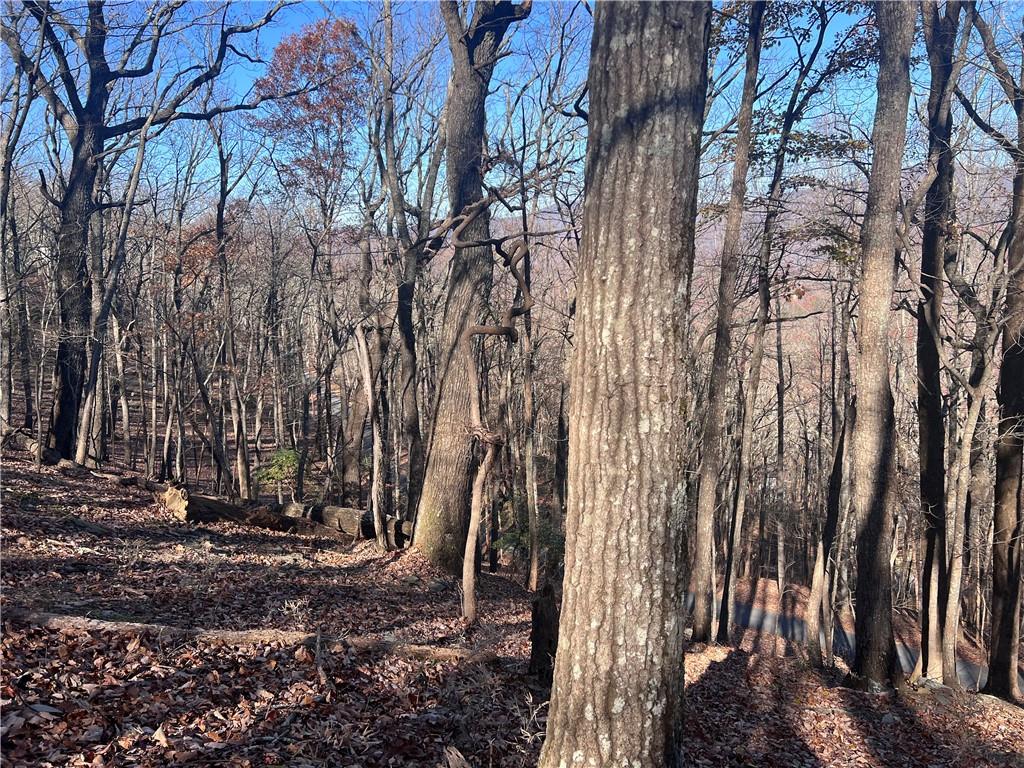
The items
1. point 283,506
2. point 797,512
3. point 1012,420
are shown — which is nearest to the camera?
point 1012,420

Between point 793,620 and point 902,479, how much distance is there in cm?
954

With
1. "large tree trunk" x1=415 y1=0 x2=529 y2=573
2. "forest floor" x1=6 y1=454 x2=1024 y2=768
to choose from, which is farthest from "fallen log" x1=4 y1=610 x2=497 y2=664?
"large tree trunk" x1=415 y1=0 x2=529 y2=573

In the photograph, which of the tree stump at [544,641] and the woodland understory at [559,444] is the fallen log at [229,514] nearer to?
the woodland understory at [559,444]

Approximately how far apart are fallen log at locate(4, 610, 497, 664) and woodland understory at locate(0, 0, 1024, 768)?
0.04 metres

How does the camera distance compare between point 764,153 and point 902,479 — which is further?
point 902,479

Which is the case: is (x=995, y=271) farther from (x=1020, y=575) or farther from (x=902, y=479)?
(x=902, y=479)

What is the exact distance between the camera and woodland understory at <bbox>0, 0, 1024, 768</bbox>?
3.28 meters

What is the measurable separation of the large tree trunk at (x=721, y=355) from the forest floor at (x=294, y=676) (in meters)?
0.87

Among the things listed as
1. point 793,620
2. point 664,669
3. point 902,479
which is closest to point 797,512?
point 793,620

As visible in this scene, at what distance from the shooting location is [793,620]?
23.6 m

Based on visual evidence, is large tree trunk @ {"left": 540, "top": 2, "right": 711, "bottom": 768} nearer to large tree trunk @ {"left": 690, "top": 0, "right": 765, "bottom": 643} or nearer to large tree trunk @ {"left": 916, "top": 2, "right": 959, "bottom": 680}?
large tree trunk @ {"left": 690, "top": 0, "right": 765, "bottom": 643}

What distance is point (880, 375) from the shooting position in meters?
9.02

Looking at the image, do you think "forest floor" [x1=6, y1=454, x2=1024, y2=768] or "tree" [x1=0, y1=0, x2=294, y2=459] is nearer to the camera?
"forest floor" [x1=6, y1=454, x2=1024, y2=768]

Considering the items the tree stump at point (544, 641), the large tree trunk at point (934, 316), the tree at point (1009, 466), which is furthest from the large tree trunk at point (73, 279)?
the tree at point (1009, 466)
